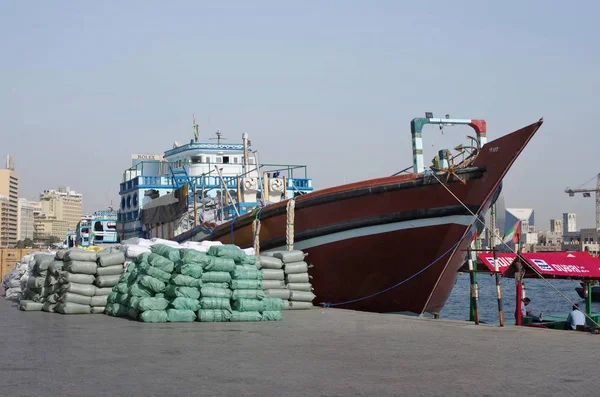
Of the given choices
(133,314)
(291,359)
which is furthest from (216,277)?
(291,359)

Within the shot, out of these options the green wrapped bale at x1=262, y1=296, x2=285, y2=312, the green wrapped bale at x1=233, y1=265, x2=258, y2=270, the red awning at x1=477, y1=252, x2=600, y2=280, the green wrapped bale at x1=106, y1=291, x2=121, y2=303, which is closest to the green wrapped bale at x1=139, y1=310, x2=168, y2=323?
the green wrapped bale at x1=233, y1=265, x2=258, y2=270

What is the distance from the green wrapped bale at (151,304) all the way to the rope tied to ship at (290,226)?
5.41m

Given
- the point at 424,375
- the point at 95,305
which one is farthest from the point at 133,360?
the point at 95,305

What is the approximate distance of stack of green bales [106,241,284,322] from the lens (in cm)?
1328

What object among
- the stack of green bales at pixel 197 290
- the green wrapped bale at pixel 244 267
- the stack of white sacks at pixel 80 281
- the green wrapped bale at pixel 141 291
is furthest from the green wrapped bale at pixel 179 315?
the stack of white sacks at pixel 80 281

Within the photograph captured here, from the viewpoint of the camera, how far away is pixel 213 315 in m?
13.4

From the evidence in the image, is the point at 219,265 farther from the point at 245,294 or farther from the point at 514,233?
the point at 514,233

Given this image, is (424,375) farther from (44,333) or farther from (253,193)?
(253,193)

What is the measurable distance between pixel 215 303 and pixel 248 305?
621 millimetres

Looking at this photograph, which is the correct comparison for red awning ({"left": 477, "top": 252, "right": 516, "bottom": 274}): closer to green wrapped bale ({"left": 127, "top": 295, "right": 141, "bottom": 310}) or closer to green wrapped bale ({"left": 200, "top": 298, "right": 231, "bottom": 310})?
green wrapped bale ({"left": 200, "top": 298, "right": 231, "bottom": 310})

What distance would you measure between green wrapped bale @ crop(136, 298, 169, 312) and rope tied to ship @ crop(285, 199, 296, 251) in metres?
5.41

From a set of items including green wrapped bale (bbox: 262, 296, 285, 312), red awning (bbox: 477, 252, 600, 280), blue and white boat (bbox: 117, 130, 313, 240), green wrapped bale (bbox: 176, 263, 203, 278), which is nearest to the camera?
green wrapped bale (bbox: 176, 263, 203, 278)

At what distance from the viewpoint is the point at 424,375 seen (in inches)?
303

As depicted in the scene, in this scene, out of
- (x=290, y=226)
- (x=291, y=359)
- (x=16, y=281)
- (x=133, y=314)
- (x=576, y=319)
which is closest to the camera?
(x=291, y=359)
